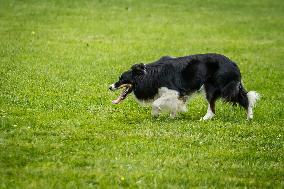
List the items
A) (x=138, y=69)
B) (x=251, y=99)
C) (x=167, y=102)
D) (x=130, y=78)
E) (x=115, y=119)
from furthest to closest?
(x=251, y=99)
(x=130, y=78)
(x=138, y=69)
(x=167, y=102)
(x=115, y=119)

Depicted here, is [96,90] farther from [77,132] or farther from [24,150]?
[24,150]

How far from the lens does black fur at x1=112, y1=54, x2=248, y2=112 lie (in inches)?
474

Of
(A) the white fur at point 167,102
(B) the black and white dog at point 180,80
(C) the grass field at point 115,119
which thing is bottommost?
(C) the grass field at point 115,119

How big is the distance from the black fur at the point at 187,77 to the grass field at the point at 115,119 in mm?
623

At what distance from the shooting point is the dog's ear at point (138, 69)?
11961 mm

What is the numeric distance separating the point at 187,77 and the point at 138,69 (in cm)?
106

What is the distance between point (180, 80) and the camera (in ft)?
39.5

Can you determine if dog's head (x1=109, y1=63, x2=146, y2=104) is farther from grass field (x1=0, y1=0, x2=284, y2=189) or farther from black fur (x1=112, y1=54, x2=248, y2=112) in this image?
grass field (x1=0, y1=0, x2=284, y2=189)

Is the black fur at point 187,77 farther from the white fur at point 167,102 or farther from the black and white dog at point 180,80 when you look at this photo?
the white fur at point 167,102

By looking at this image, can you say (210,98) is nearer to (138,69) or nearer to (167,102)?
(167,102)

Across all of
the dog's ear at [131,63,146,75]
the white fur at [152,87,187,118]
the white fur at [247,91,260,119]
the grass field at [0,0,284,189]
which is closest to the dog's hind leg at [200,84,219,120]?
the grass field at [0,0,284,189]

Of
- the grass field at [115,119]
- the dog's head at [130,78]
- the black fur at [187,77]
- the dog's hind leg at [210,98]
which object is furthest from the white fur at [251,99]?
the dog's head at [130,78]

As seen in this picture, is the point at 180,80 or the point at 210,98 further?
the point at 210,98

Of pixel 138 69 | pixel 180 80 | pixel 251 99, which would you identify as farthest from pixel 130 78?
pixel 251 99
